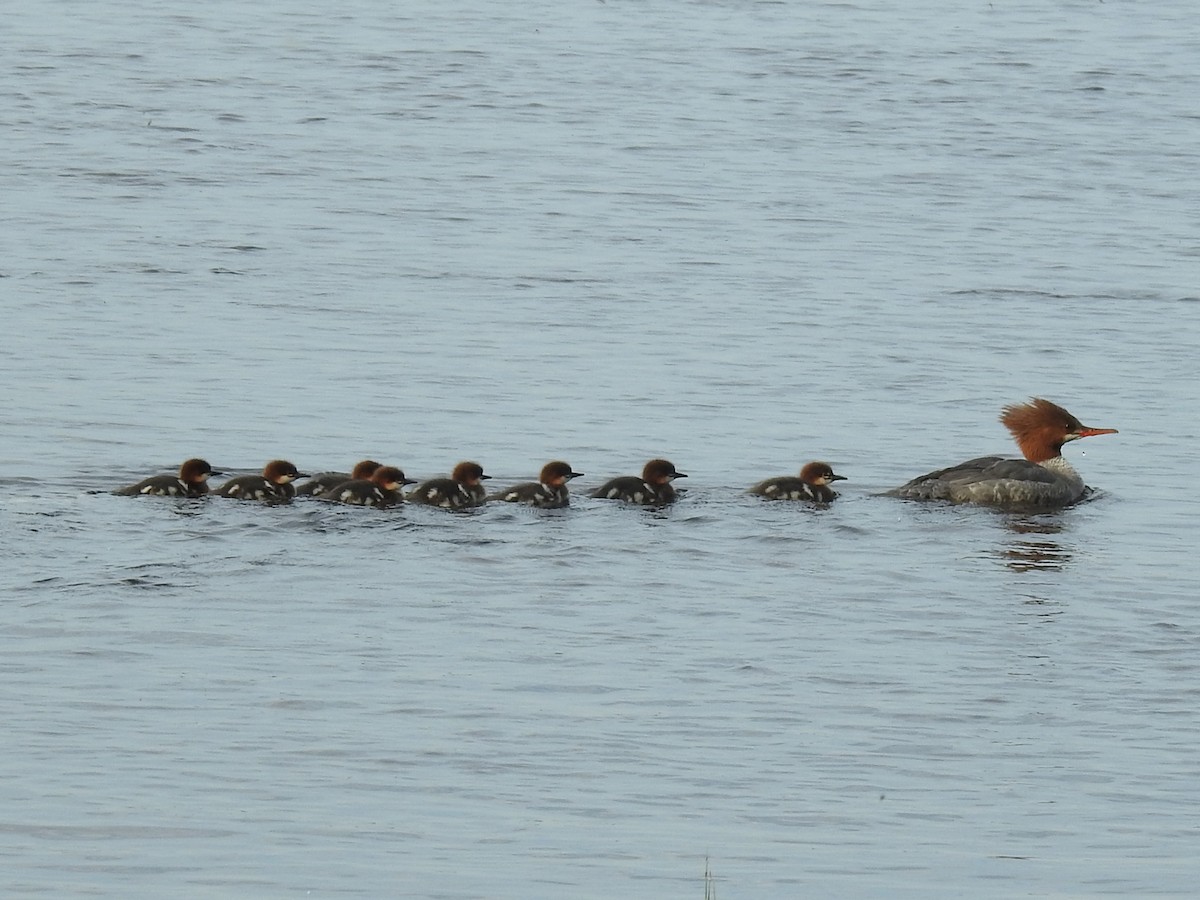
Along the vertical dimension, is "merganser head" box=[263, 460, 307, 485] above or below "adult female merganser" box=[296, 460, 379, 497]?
above

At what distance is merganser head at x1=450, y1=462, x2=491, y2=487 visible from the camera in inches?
419

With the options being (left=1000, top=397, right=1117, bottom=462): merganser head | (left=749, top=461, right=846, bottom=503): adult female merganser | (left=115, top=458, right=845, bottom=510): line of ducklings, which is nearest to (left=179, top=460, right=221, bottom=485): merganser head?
(left=115, top=458, right=845, bottom=510): line of ducklings

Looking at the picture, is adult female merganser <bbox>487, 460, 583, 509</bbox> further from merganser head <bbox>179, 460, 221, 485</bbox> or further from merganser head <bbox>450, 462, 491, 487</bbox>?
merganser head <bbox>179, 460, 221, 485</bbox>

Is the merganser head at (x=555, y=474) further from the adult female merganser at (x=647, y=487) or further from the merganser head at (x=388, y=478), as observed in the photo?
the merganser head at (x=388, y=478)

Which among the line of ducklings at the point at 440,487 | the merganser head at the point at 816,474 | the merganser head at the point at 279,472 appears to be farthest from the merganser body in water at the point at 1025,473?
the merganser head at the point at 279,472

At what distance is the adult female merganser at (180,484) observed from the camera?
33.7ft

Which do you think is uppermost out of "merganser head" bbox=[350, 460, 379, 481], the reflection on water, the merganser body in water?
"merganser head" bbox=[350, 460, 379, 481]

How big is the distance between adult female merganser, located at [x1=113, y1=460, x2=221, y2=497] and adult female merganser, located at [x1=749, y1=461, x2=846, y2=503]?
2460 millimetres

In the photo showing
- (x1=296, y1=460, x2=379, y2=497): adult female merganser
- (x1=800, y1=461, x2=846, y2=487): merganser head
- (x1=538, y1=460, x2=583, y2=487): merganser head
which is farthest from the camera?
(x1=800, y1=461, x2=846, y2=487): merganser head

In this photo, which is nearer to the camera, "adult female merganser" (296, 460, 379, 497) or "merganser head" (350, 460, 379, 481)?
"adult female merganser" (296, 460, 379, 497)

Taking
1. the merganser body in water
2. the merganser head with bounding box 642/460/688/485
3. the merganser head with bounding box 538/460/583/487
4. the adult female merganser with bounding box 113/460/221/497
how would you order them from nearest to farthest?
the adult female merganser with bounding box 113/460/221/497, the merganser head with bounding box 538/460/583/487, the merganser head with bounding box 642/460/688/485, the merganser body in water

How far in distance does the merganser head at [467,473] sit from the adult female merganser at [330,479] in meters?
0.38

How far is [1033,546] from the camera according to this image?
1080cm

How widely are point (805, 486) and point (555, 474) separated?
1128 millimetres
